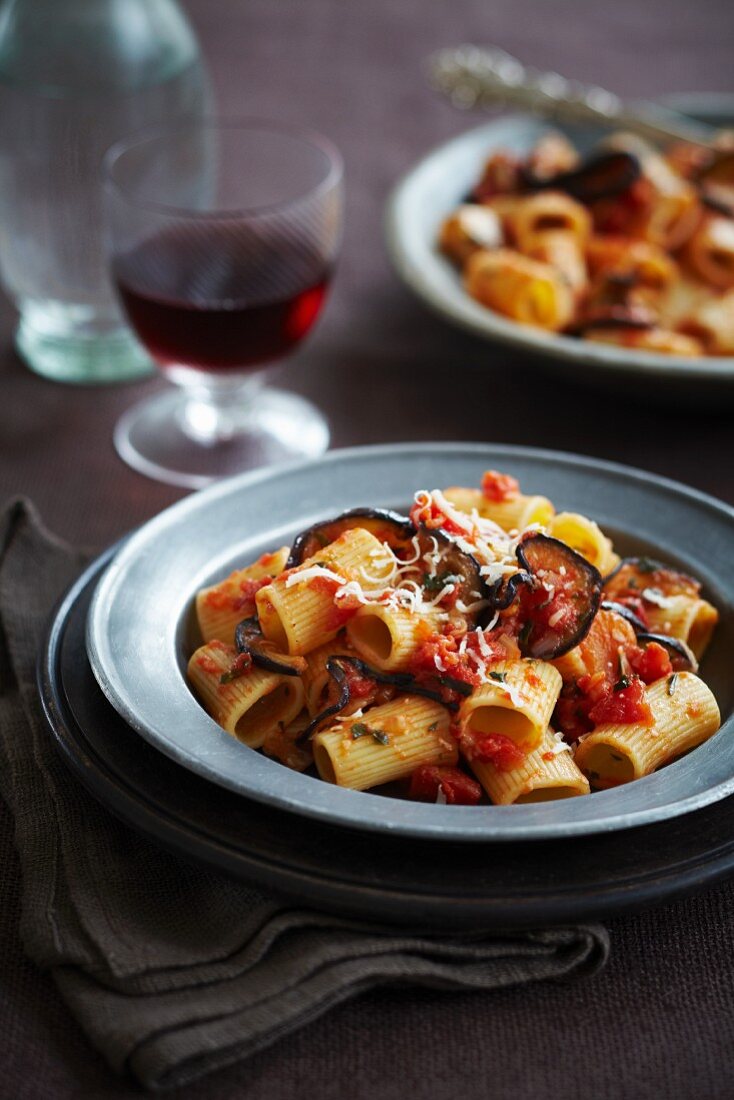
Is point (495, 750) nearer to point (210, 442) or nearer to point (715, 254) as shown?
point (210, 442)

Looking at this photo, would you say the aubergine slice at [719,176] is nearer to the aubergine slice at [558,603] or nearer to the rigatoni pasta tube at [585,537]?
the rigatoni pasta tube at [585,537]

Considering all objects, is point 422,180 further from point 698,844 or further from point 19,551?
point 698,844

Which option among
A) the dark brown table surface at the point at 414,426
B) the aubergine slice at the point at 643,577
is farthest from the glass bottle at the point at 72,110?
the aubergine slice at the point at 643,577

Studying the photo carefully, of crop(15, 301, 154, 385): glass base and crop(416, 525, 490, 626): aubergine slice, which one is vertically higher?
crop(416, 525, 490, 626): aubergine slice

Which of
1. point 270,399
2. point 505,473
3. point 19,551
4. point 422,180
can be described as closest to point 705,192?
point 422,180

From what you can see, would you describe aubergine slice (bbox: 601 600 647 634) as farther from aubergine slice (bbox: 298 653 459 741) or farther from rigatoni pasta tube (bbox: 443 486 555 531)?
aubergine slice (bbox: 298 653 459 741)

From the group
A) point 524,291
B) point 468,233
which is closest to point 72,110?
point 468,233

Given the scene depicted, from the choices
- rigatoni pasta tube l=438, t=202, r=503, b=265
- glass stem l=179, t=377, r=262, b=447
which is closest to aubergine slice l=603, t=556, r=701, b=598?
glass stem l=179, t=377, r=262, b=447

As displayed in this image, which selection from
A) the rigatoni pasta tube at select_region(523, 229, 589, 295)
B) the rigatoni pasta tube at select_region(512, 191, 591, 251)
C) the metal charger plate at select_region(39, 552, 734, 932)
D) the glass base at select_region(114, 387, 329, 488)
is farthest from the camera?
the rigatoni pasta tube at select_region(512, 191, 591, 251)
